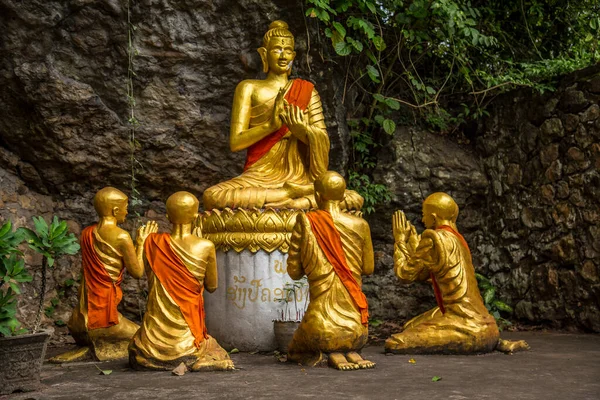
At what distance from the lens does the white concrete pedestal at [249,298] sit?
6801mm

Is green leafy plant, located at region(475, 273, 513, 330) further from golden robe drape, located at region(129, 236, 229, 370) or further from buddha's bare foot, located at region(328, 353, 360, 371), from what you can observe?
golden robe drape, located at region(129, 236, 229, 370)

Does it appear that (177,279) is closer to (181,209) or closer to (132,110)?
(181,209)

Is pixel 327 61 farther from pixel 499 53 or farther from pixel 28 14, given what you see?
pixel 28 14

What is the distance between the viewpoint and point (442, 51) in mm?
9289

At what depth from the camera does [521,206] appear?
855 cm

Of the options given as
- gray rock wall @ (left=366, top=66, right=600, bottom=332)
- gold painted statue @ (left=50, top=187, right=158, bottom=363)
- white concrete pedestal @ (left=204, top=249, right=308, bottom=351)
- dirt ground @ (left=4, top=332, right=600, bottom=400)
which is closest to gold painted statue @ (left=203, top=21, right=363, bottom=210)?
white concrete pedestal @ (left=204, top=249, right=308, bottom=351)

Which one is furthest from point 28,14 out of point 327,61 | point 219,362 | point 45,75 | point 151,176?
point 219,362

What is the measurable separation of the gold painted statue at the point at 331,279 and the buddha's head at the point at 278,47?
2.59 m

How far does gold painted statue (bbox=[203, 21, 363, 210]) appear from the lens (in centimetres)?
705

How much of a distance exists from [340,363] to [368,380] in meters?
0.45

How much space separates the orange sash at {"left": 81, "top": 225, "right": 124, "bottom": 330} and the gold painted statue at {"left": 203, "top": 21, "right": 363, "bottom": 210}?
1318 millimetres

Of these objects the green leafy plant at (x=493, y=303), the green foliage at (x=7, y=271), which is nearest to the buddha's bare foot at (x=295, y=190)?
the green leafy plant at (x=493, y=303)

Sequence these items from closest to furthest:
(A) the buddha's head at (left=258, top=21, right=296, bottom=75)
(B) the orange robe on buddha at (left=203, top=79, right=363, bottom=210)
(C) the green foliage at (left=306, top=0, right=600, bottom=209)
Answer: (B) the orange robe on buddha at (left=203, top=79, right=363, bottom=210) → (A) the buddha's head at (left=258, top=21, right=296, bottom=75) → (C) the green foliage at (left=306, top=0, right=600, bottom=209)

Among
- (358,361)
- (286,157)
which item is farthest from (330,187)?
(286,157)
